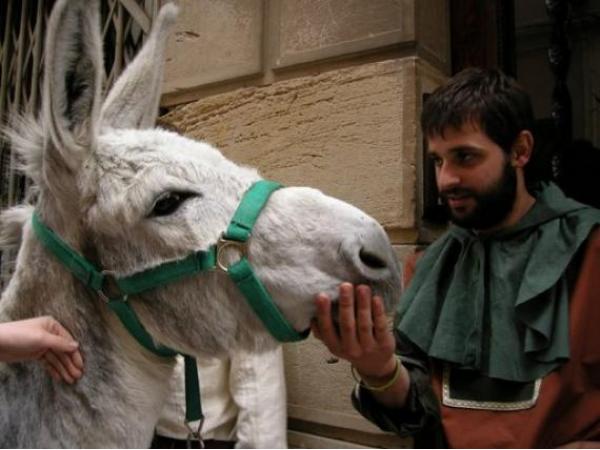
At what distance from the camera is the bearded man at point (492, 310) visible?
3.91ft

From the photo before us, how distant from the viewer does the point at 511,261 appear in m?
1.35

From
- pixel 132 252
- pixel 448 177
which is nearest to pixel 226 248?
pixel 132 252

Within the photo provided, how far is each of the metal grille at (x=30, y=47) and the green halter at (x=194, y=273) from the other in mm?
1726

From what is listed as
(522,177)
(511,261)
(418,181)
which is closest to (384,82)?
(418,181)

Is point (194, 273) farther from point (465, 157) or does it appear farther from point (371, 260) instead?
point (465, 157)

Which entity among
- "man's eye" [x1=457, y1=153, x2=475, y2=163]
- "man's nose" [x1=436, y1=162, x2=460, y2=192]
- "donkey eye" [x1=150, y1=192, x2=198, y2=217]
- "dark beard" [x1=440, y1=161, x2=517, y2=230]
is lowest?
"donkey eye" [x1=150, y1=192, x2=198, y2=217]

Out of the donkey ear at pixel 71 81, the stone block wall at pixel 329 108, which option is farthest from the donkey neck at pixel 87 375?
the stone block wall at pixel 329 108

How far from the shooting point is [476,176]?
1383mm

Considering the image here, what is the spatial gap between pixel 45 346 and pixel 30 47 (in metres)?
2.85

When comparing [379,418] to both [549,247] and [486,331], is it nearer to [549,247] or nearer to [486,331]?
[486,331]

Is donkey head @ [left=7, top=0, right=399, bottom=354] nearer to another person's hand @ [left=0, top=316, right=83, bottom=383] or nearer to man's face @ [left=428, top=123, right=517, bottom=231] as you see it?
another person's hand @ [left=0, top=316, right=83, bottom=383]

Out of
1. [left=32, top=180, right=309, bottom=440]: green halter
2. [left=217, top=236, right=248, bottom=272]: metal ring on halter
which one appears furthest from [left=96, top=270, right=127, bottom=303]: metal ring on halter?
[left=217, top=236, right=248, bottom=272]: metal ring on halter

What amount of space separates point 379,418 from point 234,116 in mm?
1515

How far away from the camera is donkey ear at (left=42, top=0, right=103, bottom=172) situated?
938 mm
